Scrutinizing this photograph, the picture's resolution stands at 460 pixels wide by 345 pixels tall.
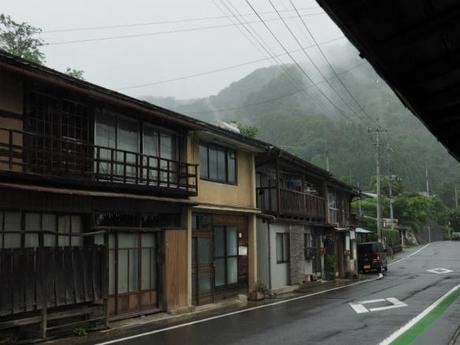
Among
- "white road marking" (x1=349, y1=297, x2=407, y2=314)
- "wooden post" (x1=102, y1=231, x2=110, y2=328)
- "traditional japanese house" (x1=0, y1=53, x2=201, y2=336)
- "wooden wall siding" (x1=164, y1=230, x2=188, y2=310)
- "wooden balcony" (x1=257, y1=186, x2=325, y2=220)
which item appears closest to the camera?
"traditional japanese house" (x1=0, y1=53, x2=201, y2=336)

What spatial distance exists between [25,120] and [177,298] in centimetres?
778

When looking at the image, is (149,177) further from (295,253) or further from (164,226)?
(295,253)

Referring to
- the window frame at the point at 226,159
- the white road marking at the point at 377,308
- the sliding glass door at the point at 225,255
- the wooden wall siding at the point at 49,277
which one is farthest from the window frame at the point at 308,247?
the wooden wall siding at the point at 49,277

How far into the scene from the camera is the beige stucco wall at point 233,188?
20719mm

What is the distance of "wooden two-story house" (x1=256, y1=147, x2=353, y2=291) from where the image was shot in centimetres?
2608

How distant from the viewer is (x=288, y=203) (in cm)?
2838

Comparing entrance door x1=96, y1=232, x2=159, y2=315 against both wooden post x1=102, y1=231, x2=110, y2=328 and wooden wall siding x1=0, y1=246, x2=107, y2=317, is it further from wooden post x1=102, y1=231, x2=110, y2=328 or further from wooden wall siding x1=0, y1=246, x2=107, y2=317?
wooden wall siding x1=0, y1=246, x2=107, y2=317

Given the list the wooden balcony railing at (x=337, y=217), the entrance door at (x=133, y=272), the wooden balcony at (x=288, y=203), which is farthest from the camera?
the wooden balcony railing at (x=337, y=217)

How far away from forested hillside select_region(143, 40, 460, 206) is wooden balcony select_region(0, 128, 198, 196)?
6395cm

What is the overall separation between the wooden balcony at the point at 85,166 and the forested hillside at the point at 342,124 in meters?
64.0

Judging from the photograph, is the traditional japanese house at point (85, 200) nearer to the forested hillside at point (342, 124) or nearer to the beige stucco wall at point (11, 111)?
the beige stucco wall at point (11, 111)

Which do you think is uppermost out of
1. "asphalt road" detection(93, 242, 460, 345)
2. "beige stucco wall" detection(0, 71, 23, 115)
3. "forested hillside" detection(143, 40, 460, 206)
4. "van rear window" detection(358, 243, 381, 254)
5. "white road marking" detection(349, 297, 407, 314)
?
"forested hillside" detection(143, 40, 460, 206)

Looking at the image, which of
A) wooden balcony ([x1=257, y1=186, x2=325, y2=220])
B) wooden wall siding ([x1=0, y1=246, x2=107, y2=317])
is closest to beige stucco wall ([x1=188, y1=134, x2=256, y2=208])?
wooden balcony ([x1=257, y1=186, x2=325, y2=220])

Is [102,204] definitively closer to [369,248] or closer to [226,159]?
[226,159]
